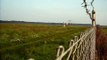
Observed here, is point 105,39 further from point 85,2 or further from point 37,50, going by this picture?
point 37,50

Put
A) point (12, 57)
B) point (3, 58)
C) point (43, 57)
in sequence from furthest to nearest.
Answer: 1. point (43, 57)
2. point (12, 57)
3. point (3, 58)

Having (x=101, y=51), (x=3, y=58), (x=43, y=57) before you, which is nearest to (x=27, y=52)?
(x=43, y=57)

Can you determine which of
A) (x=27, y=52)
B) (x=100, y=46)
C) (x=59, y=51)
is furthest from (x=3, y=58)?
(x=100, y=46)

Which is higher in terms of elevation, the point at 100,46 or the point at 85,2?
the point at 85,2

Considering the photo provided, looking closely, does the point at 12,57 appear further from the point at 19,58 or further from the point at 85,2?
the point at 85,2

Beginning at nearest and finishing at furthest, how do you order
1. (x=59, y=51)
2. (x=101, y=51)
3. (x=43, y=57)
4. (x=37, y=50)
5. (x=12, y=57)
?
1. (x=59, y=51)
2. (x=12, y=57)
3. (x=43, y=57)
4. (x=37, y=50)
5. (x=101, y=51)

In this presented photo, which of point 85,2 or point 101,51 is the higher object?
point 85,2

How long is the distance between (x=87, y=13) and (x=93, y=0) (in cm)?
120

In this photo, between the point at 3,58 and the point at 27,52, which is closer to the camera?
the point at 3,58

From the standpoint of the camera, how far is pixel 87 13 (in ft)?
74.6

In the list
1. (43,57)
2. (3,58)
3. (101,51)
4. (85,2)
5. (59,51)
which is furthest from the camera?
(85,2)

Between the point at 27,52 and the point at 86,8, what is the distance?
9.99 meters

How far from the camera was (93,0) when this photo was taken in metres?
22.4

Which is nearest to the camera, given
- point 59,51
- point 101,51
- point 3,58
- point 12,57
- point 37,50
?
point 59,51
